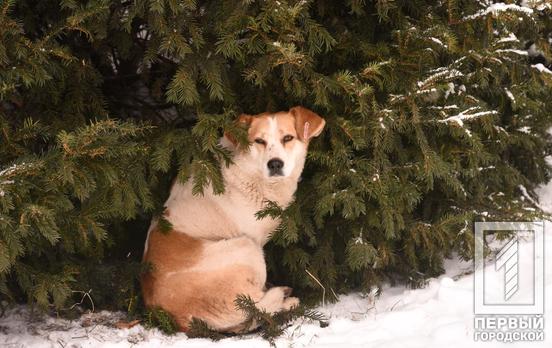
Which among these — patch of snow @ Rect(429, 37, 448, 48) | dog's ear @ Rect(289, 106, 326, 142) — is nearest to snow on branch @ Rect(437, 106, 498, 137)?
patch of snow @ Rect(429, 37, 448, 48)

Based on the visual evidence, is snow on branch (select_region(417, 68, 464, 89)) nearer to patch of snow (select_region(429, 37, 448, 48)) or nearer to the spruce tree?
the spruce tree

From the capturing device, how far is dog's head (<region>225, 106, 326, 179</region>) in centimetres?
472

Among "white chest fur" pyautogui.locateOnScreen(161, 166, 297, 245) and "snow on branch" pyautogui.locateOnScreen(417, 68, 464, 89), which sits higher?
"snow on branch" pyautogui.locateOnScreen(417, 68, 464, 89)

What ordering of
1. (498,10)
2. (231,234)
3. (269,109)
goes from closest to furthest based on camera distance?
1. (498,10)
2. (269,109)
3. (231,234)

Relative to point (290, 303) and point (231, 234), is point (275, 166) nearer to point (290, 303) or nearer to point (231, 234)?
point (231, 234)

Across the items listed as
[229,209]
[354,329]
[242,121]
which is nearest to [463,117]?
[242,121]

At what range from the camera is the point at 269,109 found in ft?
16.7

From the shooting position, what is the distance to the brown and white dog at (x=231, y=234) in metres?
4.82

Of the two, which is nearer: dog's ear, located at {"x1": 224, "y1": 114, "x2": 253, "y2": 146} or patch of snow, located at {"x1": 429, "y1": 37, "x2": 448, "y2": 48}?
patch of snow, located at {"x1": 429, "y1": 37, "x2": 448, "y2": 48}

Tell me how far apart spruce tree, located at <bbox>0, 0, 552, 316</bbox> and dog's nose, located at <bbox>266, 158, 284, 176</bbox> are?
0.34 m

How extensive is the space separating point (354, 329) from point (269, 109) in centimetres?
185

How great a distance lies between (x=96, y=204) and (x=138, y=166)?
409 millimetres

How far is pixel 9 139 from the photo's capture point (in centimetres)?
Answer: 426

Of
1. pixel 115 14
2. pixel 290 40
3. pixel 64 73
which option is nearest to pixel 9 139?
pixel 64 73
